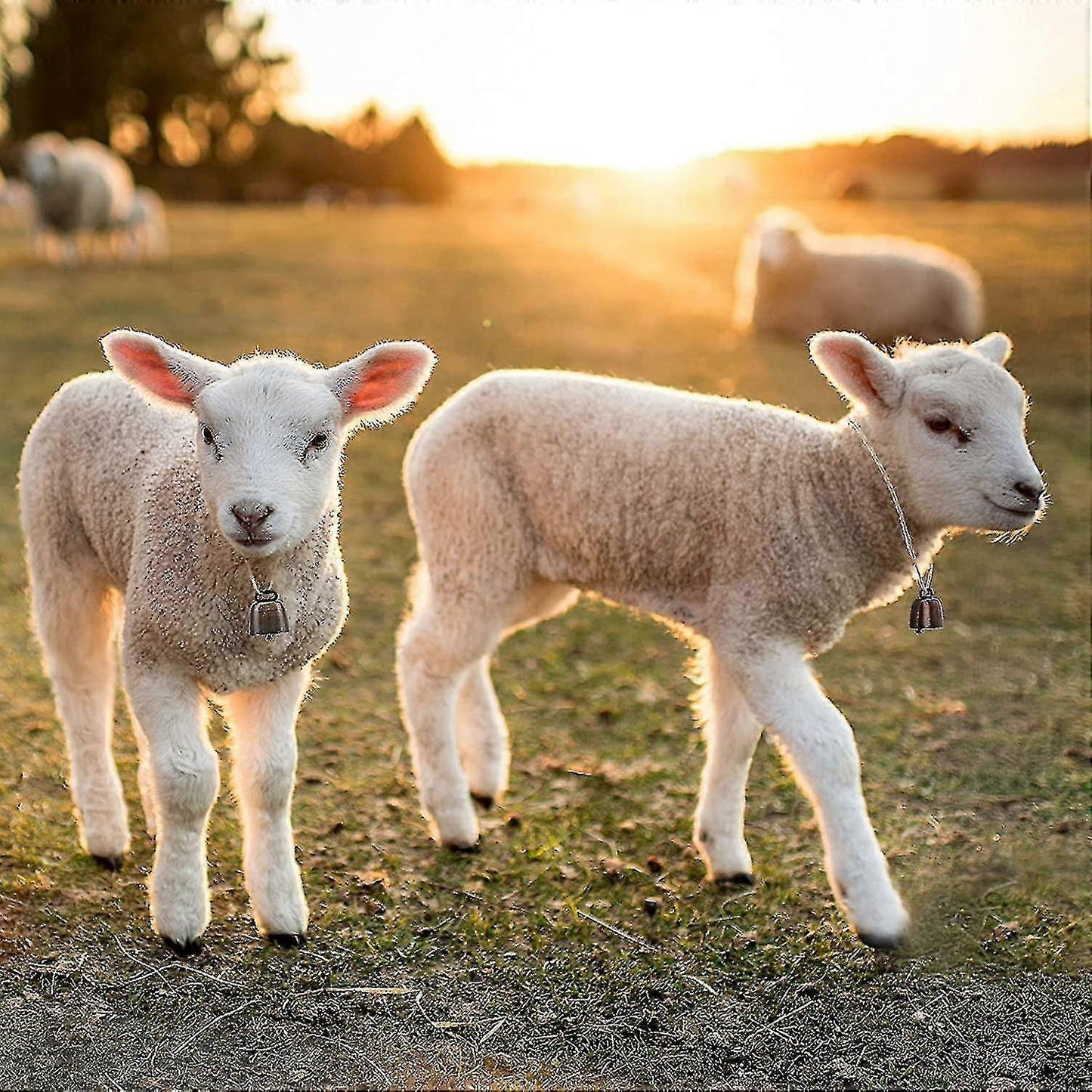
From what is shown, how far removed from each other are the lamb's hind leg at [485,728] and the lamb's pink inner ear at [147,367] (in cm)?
144

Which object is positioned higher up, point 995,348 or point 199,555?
point 995,348

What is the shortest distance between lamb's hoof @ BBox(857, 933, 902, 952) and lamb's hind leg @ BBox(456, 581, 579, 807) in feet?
4.82

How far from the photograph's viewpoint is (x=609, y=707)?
208 inches

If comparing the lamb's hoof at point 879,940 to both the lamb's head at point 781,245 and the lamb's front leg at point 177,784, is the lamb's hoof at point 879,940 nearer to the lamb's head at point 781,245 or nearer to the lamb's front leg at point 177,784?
the lamb's front leg at point 177,784

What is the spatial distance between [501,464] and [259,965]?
1.64 metres

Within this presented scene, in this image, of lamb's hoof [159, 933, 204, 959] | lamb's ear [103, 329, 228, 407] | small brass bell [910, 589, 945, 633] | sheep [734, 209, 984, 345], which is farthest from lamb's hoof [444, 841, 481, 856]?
sheep [734, 209, 984, 345]

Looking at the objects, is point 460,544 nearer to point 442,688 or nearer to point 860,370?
point 442,688

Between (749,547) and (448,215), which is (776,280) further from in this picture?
(448,215)

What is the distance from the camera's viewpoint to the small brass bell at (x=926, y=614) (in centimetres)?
344

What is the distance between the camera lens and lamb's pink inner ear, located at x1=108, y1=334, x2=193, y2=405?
3139 mm

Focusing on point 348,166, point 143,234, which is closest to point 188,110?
point 348,166

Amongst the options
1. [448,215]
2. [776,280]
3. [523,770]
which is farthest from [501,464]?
[448,215]

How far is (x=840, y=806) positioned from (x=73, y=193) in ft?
63.1

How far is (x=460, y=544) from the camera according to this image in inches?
152
